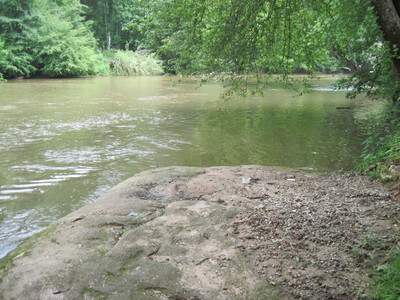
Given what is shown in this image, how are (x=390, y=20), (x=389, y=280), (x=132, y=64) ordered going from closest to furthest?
(x=389, y=280) < (x=390, y=20) < (x=132, y=64)

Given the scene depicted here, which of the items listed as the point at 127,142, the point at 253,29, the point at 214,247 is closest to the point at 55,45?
the point at 127,142

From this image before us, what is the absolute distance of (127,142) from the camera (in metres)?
8.91

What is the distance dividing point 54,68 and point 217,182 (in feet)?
87.3

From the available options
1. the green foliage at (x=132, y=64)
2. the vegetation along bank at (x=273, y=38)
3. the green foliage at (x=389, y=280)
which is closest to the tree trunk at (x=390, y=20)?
the vegetation along bank at (x=273, y=38)

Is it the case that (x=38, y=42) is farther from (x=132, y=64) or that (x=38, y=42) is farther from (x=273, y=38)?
(x=273, y=38)

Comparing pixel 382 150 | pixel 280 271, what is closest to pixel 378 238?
pixel 280 271

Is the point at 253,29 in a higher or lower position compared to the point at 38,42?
lower

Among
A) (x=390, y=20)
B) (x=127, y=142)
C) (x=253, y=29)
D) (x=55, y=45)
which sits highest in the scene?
(x=55, y=45)

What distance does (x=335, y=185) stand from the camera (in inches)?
194

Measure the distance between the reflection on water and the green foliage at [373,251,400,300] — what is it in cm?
373

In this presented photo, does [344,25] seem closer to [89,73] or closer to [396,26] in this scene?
[396,26]

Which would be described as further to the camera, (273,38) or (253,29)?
(253,29)

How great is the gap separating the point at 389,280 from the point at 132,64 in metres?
35.4

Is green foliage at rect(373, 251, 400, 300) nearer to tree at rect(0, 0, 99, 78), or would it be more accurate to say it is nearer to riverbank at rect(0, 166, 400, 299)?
riverbank at rect(0, 166, 400, 299)
